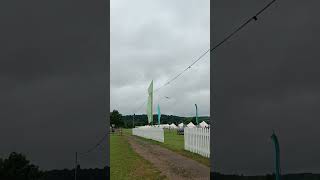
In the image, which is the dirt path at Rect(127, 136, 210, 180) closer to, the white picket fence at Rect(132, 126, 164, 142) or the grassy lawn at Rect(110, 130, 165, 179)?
the grassy lawn at Rect(110, 130, 165, 179)

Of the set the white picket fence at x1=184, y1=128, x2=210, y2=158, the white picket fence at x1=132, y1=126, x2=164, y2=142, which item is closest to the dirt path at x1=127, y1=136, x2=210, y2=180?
the white picket fence at x1=184, y1=128, x2=210, y2=158

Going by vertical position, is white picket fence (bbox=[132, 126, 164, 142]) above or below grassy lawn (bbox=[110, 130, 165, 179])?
above

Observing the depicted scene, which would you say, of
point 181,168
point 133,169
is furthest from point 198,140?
point 181,168

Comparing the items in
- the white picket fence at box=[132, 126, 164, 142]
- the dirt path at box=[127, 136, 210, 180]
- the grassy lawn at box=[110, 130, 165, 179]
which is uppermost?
the white picket fence at box=[132, 126, 164, 142]
